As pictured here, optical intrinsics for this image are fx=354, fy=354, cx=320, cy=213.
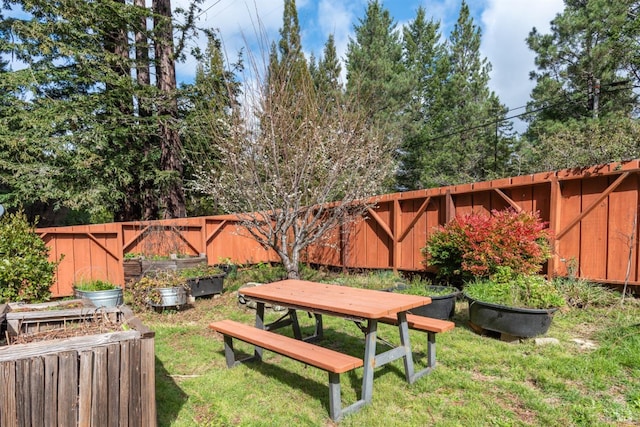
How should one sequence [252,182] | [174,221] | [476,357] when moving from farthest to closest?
[174,221]
[252,182]
[476,357]

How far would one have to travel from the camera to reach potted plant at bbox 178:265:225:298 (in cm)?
599

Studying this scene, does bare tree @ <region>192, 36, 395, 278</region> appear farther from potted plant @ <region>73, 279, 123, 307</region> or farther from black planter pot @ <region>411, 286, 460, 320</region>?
black planter pot @ <region>411, 286, 460, 320</region>

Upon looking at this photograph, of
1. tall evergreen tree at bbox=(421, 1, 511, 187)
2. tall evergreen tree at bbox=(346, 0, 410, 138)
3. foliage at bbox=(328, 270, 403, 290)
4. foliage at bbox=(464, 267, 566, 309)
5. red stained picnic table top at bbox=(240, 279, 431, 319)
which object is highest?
tall evergreen tree at bbox=(346, 0, 410, 138)

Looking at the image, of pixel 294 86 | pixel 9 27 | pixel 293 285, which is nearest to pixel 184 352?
pixel 293 285

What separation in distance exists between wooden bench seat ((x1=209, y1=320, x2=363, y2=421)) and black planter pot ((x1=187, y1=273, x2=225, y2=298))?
2916mm

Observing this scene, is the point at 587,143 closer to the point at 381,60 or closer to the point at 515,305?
the point at 381,60

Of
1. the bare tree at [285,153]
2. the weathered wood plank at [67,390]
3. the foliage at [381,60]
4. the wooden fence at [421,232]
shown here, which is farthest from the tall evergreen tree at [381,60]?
the weathered wood plank at [67,390]

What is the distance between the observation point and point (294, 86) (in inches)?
243

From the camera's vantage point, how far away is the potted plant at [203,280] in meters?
5.99

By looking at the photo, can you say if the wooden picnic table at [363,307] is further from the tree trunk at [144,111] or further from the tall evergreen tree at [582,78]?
the tall evergreen tree at [582,78]

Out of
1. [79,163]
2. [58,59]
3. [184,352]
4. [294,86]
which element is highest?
[58,59]

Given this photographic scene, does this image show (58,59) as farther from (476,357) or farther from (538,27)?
(538,27)

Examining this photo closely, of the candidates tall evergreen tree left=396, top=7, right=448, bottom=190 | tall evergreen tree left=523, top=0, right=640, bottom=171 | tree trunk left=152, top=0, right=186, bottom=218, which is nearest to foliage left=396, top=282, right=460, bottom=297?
tree trunk left=152, top=0, right=186, bottom=218

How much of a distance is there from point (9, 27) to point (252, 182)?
23.7 feet
